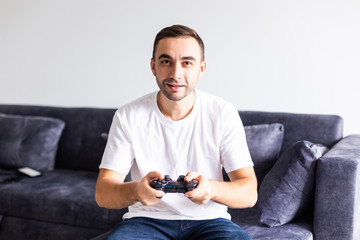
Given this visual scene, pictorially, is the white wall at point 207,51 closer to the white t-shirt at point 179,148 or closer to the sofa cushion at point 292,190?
the sofa cushion at point 292,190

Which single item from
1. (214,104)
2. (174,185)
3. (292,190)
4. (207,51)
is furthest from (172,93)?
(207,51)

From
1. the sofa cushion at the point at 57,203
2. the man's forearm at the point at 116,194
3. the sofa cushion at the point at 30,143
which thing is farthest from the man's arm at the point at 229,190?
the sofa cushion at the point at 30,143

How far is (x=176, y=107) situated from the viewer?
1.61 meters

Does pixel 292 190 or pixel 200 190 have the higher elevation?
pixel 200 190

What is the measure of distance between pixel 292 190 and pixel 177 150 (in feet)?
1.96

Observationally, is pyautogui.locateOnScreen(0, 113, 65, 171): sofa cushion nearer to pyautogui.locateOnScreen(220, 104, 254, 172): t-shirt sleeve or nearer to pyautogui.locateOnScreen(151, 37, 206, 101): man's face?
pyautogui.locateOnScreen(151, 37, 206, 101): man's face

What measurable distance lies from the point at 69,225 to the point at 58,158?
0.79m

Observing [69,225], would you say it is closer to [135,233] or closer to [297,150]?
[135,233]

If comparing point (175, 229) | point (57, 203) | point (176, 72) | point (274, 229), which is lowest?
point (57, 203)

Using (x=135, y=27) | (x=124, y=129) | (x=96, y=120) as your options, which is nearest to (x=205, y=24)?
(x=135, y=27)

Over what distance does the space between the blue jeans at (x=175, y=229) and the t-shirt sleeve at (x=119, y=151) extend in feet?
0.65

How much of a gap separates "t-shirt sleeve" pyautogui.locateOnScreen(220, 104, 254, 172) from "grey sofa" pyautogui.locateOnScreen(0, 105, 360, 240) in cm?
40

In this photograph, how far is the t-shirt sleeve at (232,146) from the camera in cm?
154

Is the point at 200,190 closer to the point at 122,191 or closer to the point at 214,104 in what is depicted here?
the point at 122,191
